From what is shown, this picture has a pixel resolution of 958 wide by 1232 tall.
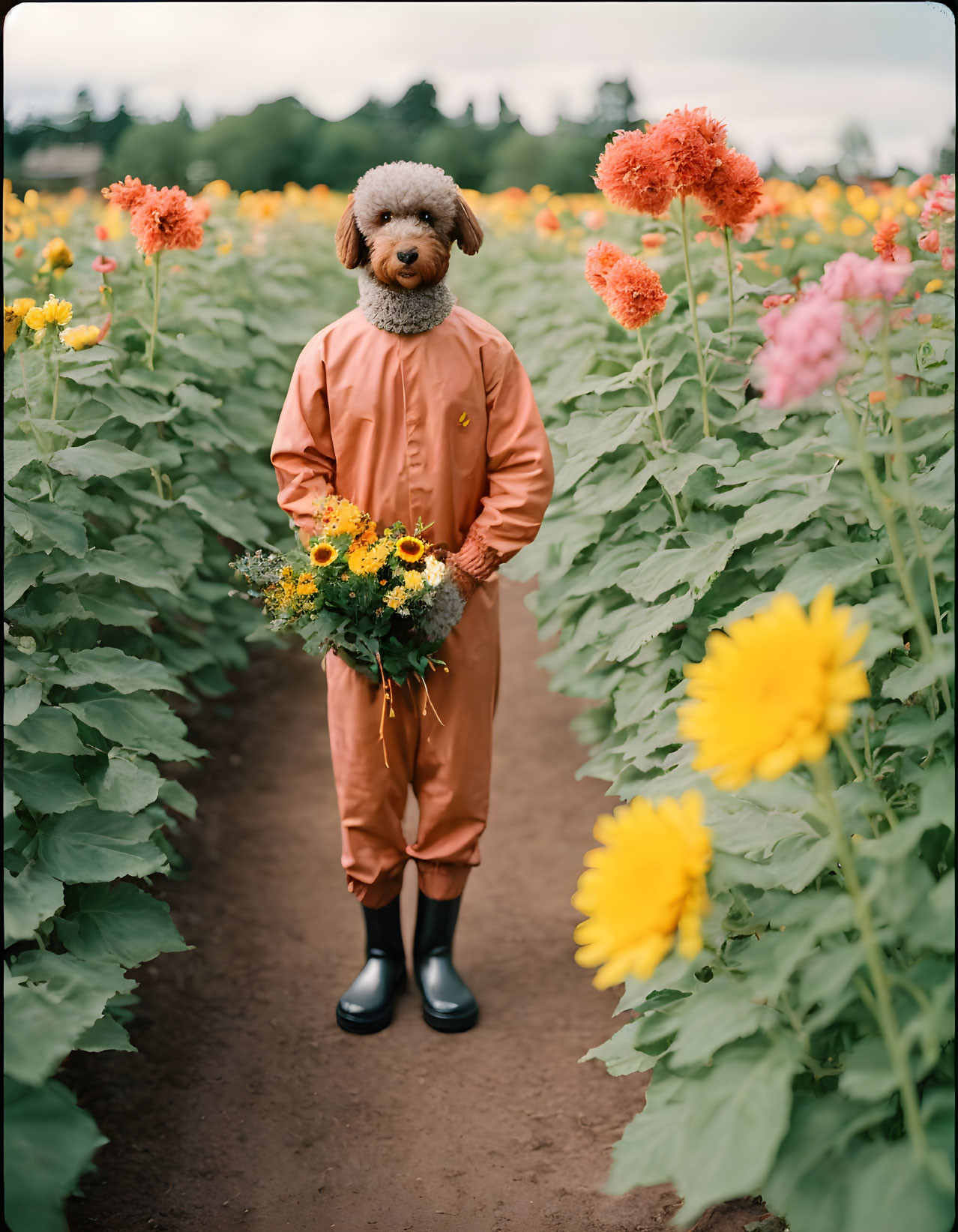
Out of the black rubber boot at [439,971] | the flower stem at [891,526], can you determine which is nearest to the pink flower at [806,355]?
the flower stem at [891,526]

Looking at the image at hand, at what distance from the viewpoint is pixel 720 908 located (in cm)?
144

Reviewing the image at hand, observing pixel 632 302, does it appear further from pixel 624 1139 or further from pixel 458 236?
pixel 624 1139

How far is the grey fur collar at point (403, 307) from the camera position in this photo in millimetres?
2371

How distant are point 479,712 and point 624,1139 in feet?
4.25

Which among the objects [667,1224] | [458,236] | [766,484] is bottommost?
[667,1224]

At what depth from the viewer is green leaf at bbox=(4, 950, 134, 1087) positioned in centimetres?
133

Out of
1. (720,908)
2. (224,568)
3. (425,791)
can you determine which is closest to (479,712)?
(425,791)

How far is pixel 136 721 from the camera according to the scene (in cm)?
224

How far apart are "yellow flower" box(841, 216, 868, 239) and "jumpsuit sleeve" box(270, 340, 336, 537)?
3.35 metres

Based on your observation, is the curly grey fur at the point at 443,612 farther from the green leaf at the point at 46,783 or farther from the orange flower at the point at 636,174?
the orange flower at the point at 636,174

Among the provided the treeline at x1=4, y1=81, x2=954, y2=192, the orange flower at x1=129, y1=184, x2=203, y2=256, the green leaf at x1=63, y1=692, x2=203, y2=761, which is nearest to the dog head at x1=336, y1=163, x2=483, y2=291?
the orange flower at x1=129, y1=184, x2=203, y2=256

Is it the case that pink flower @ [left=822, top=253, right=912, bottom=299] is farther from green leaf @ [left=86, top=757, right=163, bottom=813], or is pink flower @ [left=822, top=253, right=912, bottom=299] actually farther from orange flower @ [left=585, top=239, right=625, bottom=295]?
green leaf @ [left=86, top=757, right=163, bottom=813]

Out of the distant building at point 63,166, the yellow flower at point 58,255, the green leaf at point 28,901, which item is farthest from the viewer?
the distant building at point 63,166

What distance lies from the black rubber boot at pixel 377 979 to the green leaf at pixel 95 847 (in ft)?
2.78
